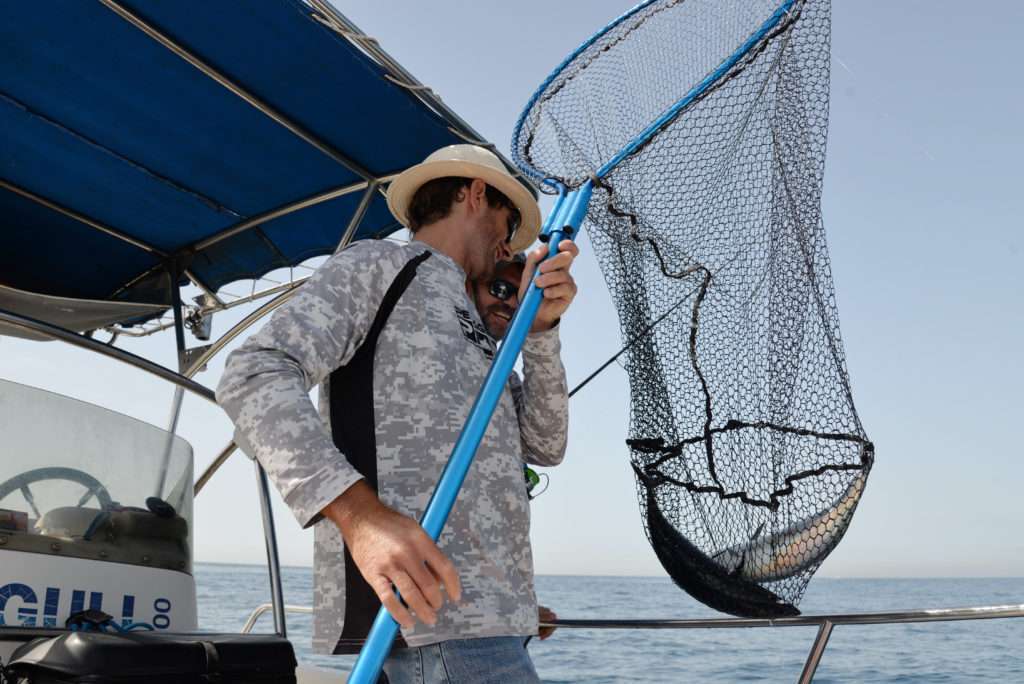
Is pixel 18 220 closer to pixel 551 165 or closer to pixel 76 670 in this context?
pixel 551 165

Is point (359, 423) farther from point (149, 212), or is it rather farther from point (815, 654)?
point (149, 212)

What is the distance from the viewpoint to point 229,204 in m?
3.90

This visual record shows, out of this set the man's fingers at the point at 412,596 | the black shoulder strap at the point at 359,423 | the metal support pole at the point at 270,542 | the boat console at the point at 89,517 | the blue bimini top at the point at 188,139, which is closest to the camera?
the man's fingers at the point at 412,596

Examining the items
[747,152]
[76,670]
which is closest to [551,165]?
[747,152]

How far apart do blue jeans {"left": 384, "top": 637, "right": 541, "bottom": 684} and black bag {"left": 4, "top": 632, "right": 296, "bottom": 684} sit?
1.26 feet

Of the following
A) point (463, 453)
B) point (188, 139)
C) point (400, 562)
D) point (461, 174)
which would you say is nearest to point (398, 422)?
point (463, 453)

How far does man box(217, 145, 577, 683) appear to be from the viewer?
3.85 feet

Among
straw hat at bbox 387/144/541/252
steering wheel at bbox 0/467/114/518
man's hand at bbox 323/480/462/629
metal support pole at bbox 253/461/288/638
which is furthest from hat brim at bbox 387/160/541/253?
metal support pole at bbox 253/461/288/638

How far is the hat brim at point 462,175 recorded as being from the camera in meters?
1.79

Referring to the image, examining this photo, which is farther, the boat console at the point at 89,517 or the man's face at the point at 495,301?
the boat console at the point at 89,517

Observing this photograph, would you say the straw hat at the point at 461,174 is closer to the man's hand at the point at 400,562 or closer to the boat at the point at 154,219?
the man's hand at the point at 400,562

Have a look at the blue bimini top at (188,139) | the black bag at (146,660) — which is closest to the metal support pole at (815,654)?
the black bag at (146,660)

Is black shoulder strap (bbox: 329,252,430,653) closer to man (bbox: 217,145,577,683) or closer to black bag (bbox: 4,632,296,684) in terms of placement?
man (bbox: 217,145,577,683)

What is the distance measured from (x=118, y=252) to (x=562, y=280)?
331 centimetres
